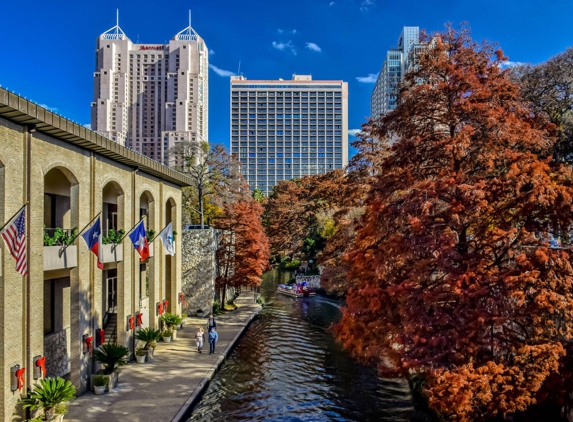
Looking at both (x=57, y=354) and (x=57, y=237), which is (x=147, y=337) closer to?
(x=57, y=354)

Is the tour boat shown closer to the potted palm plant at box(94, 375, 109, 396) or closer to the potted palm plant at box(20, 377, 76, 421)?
the potted palm plant at box(94, 375, 109, 396)

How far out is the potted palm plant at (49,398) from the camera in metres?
12.6

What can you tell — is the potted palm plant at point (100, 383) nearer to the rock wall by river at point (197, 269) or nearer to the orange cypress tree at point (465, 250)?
the orange cypress tree at point (465, 250)

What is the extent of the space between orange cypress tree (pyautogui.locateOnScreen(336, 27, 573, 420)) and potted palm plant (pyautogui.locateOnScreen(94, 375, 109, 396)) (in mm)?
9206

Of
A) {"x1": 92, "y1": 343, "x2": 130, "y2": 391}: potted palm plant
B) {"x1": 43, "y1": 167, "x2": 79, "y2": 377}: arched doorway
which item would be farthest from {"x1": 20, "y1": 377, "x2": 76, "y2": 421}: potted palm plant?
{"x1": 92, "y1": 343, "x2": 130, "y2": 391}: potted palm plant

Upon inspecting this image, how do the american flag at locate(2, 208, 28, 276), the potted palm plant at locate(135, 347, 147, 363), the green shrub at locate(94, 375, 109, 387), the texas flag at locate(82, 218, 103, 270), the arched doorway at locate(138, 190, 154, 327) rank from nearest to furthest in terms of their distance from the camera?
the american flag at locate(2, 208, 28, 276) → the texas flag at locate(82, 218, 103, 270) → the green shrub at locate(94, 375, 109, 387) → the potted palm plant at locate(135, 347, 147, 363) → the arched doorway at locate(138, 190, 154, 327)

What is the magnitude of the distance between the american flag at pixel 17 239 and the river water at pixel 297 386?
7.53m

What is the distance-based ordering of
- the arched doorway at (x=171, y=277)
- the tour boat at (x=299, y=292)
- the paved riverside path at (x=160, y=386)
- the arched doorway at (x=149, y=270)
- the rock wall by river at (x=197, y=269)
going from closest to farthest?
the paved riverside path at (x=160, y=386) < the arched doorway at (x=149, y=270) < the arched doorway at (x=171, y=277) < the rock wall by river at (x=197, y=269) < the tour boat at (x=299, y=292)

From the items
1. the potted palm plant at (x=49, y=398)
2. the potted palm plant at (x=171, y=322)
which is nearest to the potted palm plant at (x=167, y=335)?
the potted palm plant at (x=171, y=322)

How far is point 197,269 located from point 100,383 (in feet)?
54.1

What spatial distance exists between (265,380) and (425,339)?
447 inches

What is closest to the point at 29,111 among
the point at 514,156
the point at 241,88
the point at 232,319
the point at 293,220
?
the point at 514,156

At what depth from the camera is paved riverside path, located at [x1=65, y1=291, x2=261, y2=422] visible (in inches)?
571

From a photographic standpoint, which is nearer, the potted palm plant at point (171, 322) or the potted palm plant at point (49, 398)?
the potted palm plant at point (49, 398)
